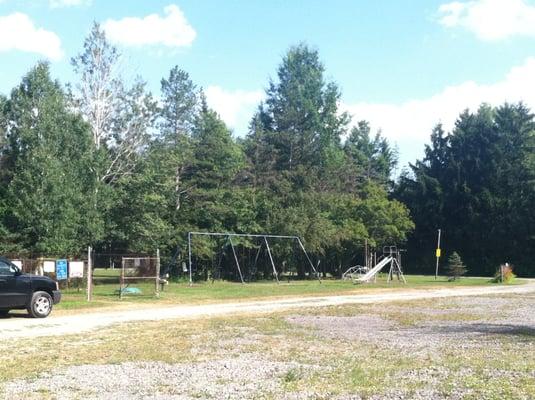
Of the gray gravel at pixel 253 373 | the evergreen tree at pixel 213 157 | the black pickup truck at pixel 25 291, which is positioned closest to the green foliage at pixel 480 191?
the evergreen tree at pixel 213 157

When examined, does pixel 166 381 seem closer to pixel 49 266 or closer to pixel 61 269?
pixel 61 269

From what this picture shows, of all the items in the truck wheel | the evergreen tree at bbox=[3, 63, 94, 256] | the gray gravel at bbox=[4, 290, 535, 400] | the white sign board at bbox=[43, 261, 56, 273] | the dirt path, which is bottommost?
the dirt path

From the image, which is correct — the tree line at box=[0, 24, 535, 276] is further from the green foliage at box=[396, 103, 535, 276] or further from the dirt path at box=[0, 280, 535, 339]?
the dirt path at box=[0, 280, 535, 339]

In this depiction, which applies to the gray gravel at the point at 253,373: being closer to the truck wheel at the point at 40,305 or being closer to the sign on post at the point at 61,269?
the truck wheel at the point at 40,305

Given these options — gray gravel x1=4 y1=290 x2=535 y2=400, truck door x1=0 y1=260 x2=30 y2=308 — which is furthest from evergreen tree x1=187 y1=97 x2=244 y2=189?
gray gravel x1=4 y1=290 x2=535 y2=400

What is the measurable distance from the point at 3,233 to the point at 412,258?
55309 mm

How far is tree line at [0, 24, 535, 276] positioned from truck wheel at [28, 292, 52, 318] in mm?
12973

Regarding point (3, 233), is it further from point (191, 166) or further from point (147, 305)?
point (191, 166)

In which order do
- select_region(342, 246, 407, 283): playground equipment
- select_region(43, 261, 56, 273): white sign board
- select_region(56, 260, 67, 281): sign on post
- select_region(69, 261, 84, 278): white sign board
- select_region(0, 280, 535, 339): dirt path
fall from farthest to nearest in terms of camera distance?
select_region(342, 246, 407, 283): playground equipment
select_region(43, 261, 56, 273): white sign board
select_region(69, 261, 84, 278): white sign board
select_region(56, 260, 67, 281): sign on post
select_region(0, 280, 535, 339): dirt path

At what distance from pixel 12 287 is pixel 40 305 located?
3.73 ft

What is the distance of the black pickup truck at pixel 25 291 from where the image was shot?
61.3 ft

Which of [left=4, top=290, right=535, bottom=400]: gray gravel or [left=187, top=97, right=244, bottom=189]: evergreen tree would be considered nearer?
[left=4, top=290, right=535, bottom=400]: gray gravel

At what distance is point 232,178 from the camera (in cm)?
4953

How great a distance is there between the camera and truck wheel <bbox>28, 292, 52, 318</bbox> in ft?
63.3
